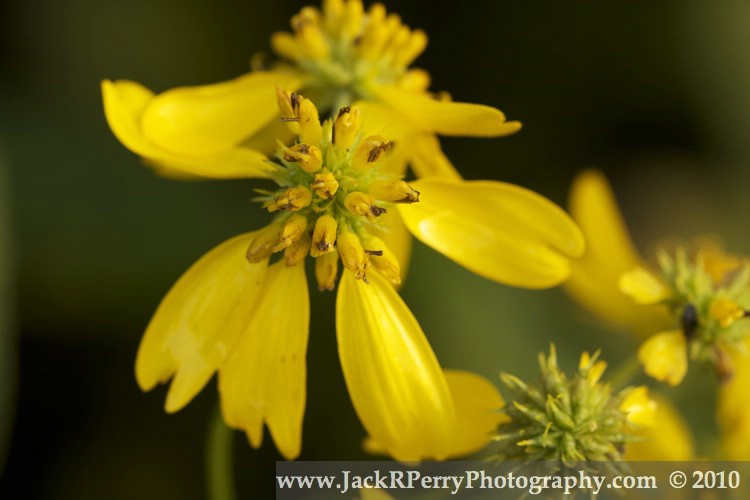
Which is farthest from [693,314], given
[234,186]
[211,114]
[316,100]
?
[234,186]

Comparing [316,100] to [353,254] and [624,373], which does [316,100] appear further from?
[624,373]

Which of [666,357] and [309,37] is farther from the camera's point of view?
[309,37]

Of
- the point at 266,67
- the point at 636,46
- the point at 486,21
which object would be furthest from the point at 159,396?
the point at 636,46

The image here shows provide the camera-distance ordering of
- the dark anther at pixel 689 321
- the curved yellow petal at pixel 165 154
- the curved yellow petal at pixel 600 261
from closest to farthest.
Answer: the curved yellow petal at pixel 165 154 → the dark anther at pixel 689 321 → the curved yellow petal at pixel 600 261

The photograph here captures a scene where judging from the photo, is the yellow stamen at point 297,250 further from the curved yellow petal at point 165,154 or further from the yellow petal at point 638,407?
the yellow petal at point 638,407

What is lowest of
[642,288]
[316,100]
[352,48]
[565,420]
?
[565,420]

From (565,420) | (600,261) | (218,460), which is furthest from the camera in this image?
(600,261)

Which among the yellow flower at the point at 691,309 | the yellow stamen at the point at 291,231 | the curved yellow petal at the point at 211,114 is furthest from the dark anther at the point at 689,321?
the curved yellow petal at the point at 211,114
